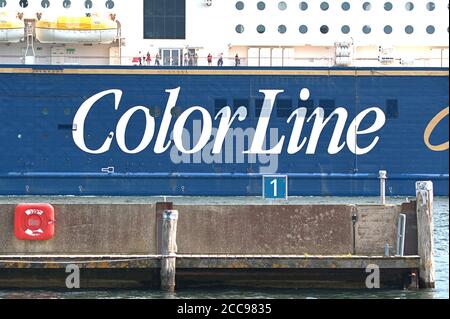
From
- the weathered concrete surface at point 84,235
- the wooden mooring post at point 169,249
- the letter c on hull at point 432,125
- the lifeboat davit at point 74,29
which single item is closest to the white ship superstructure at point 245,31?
the lifeboat davit at point 74,29

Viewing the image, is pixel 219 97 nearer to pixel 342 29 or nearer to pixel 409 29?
pixel 342 29

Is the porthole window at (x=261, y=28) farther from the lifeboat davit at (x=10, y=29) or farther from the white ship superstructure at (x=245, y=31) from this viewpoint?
the lifeboat davit at (x=10, y=29)

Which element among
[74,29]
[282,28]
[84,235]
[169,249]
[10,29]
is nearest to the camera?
[169,249]

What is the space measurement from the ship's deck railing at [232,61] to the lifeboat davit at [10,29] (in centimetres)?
57

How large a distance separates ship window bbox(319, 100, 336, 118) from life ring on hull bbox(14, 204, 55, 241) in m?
14.5

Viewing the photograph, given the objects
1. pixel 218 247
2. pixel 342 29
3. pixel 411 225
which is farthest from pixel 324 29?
pixel 218 247

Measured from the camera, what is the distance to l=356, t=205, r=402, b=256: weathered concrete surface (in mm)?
20188

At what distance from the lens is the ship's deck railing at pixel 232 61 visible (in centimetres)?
3391

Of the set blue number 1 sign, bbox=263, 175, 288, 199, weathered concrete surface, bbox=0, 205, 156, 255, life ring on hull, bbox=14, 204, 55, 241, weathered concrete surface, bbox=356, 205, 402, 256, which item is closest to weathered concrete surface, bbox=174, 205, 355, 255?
weathered concrete surface, bbox=356, 205, 402, 256

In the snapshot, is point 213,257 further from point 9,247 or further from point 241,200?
point 241,200

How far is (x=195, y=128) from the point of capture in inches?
1328

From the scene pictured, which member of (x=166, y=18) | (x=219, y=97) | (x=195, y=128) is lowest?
(x=195, y=128)

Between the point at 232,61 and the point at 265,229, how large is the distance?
564 inches

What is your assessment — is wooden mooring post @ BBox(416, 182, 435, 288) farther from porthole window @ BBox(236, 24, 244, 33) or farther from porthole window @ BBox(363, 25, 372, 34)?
porthole window @ BBox(236, 24, 244, 33)
